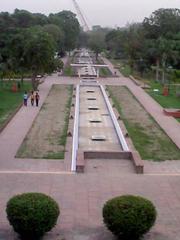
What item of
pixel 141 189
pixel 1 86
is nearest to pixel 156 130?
pixel 141 189

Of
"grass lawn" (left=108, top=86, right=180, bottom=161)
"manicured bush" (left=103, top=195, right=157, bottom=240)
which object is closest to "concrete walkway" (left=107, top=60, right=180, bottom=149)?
"grass lawn" (left=108, top=86, right=180, bottom=161)

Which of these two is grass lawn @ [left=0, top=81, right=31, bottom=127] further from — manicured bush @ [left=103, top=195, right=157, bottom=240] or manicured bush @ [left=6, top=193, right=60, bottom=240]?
manicured bush @ [left=103, top=195, right=157, bottom=240]

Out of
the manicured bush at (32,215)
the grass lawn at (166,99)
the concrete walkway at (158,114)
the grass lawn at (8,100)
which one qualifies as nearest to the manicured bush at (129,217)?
→ the manicured bush at (32,215)

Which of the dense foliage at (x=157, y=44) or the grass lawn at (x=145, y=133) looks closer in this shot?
the grass lawn at (x=145, y=133)

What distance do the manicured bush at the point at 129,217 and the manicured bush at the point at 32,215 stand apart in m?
0.96

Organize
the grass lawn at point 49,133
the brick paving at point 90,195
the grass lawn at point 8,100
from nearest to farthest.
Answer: the brick paving at point 90,195 → the grass lawn at point 49,133 → the grass lawn at point 8,100

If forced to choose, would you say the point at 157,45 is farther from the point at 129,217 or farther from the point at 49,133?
the point at 129,217

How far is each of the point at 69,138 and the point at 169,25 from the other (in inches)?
1869

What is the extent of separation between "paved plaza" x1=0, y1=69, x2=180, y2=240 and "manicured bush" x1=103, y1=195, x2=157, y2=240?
466mm

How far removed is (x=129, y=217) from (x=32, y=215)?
1.61m

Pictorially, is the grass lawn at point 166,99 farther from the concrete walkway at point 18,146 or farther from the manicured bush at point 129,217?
→ the manicured bush at point 129,217

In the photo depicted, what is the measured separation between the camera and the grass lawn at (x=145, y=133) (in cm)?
1803

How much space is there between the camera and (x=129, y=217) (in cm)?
886

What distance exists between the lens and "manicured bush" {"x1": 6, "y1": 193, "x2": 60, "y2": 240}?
29.1ft
